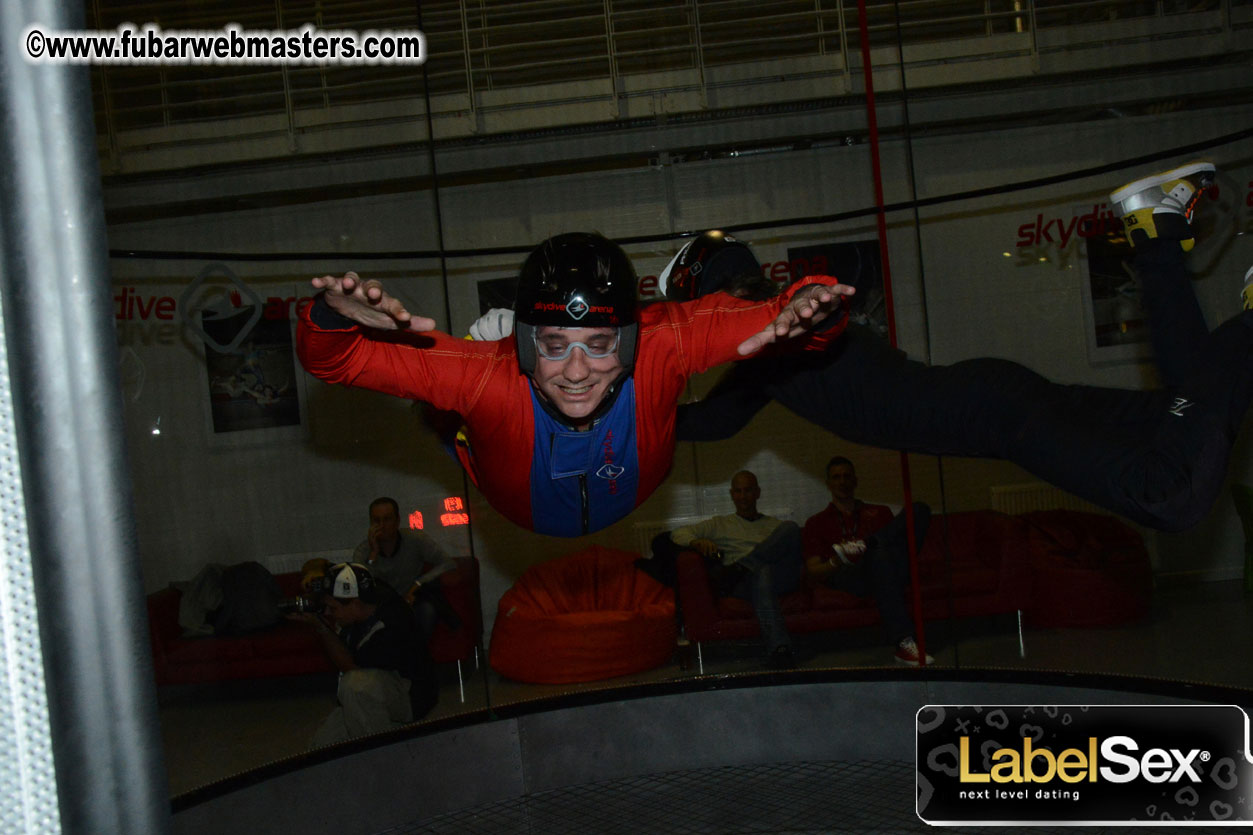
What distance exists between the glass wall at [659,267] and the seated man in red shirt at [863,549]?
4 centimetres

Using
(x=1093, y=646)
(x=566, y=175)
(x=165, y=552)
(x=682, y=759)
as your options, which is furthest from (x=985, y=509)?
(x=165, y=552)

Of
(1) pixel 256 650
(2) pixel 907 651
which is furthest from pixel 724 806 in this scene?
(1) pixel 256 650

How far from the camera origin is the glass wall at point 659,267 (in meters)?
4.51

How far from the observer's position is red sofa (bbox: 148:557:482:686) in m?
4.56

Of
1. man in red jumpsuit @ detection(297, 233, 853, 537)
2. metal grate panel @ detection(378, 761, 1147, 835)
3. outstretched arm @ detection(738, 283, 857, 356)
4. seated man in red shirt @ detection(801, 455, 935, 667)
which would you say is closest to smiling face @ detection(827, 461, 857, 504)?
seated man in red shirt @ detection(801, 455, 935, 667)

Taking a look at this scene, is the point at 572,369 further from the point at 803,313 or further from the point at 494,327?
the point at 803,313

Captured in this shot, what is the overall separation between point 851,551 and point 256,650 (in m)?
2.94

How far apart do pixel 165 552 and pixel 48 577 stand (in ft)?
14.0

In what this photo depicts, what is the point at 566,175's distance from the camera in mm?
5168

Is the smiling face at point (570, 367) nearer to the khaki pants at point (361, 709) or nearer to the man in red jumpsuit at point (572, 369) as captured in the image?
the man in red jumpsuit at point (572, 369)

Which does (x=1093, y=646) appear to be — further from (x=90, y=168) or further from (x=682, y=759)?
(x=90, y=168)

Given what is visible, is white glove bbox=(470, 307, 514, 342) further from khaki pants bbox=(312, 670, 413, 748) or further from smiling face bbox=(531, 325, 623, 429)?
khaki pants bbox=(312, 670, 413, 748)

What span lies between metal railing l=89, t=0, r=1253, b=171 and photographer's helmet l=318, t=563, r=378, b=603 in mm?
2133

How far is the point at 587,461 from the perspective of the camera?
2498 mm
